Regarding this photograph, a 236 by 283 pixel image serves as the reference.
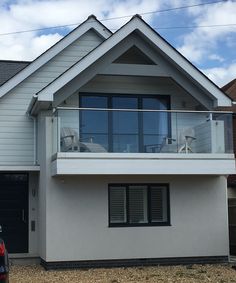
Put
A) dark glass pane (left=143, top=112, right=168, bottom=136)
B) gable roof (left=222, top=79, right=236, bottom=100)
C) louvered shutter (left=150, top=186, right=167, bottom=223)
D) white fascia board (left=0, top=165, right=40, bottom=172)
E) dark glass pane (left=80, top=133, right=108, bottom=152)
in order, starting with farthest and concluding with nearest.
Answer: gable roof (left=222, top=79, right=236, bottom=100) < white fascia board (left=0, top=165, right=40, bottom=172) < louvered shutter (left=150, top=186, right=167, bottom=223) < dark glass pane (left=143, top=112, right=168, bottom=136) < dark glass pane (left=80, top=133, right=108, bottom=152)

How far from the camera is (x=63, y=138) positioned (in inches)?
570

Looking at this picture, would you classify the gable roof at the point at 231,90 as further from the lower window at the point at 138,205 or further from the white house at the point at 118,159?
the lower window at the point at 138,205

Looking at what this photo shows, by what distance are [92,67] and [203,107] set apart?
3.52 metres

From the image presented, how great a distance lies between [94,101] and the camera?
53.1 feet

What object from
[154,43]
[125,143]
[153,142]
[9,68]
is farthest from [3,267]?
[9,68]

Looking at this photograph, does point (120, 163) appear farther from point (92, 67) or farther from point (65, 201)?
point (92, 67)

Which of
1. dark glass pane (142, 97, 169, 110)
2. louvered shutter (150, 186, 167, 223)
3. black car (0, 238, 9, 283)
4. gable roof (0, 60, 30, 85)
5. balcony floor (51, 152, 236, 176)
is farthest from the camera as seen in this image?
gable roof (0, 60, 30, 85)

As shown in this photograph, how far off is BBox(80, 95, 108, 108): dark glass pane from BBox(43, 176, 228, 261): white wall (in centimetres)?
232

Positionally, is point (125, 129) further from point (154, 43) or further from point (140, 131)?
point (154, 43)

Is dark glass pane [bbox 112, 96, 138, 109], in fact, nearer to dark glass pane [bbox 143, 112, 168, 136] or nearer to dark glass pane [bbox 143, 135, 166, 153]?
dark glass pane [bbox 143, 112, 168, 136]

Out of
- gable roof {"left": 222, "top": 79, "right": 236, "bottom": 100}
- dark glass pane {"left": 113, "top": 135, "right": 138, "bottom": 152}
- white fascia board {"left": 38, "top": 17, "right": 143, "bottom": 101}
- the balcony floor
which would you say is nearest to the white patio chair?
the balcony floor

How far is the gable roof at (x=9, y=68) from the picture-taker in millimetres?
18406

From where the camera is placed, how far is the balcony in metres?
14.2

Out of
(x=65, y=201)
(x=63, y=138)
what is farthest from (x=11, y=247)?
(x=63, y=138)
